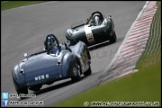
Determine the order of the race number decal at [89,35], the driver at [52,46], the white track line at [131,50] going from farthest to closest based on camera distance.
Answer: the race number decal at [89,35] → the white track line at [131,50] → the driver at [52,46]

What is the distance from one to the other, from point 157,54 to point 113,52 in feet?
13.9

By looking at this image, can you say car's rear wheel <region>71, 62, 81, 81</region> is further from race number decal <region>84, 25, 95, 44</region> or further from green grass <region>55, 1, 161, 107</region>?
race number decal <region>84, 25, 95, 44</region>

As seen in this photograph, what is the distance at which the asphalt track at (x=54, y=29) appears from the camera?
12.7m

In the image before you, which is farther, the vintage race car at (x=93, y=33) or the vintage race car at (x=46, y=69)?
the vintage race car at (x=93, y=33)

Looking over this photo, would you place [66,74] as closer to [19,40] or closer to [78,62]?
[78,62]

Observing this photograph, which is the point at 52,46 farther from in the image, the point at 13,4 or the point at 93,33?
the point at 13,4

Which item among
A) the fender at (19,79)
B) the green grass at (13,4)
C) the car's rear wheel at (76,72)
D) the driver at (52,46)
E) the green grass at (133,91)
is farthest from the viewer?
the green grass at (13,4)

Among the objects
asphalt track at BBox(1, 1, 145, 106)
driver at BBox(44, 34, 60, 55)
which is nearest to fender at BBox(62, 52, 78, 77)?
asphalt track at BBox(1, 1, 145, 106)

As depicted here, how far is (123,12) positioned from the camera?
30.8m

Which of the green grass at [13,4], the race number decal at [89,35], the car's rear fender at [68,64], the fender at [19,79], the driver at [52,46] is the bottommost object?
the fender at [19,79]

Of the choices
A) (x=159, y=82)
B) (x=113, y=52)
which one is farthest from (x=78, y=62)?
(x=159, y=82)

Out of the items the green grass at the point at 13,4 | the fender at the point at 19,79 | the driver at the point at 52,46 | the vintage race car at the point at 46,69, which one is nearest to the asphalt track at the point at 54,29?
the vintage race car at the point at 46,69

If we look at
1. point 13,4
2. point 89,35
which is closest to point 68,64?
point 89,35

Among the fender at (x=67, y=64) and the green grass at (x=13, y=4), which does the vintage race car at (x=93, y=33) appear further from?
the green grass at (x=13, y=4)
